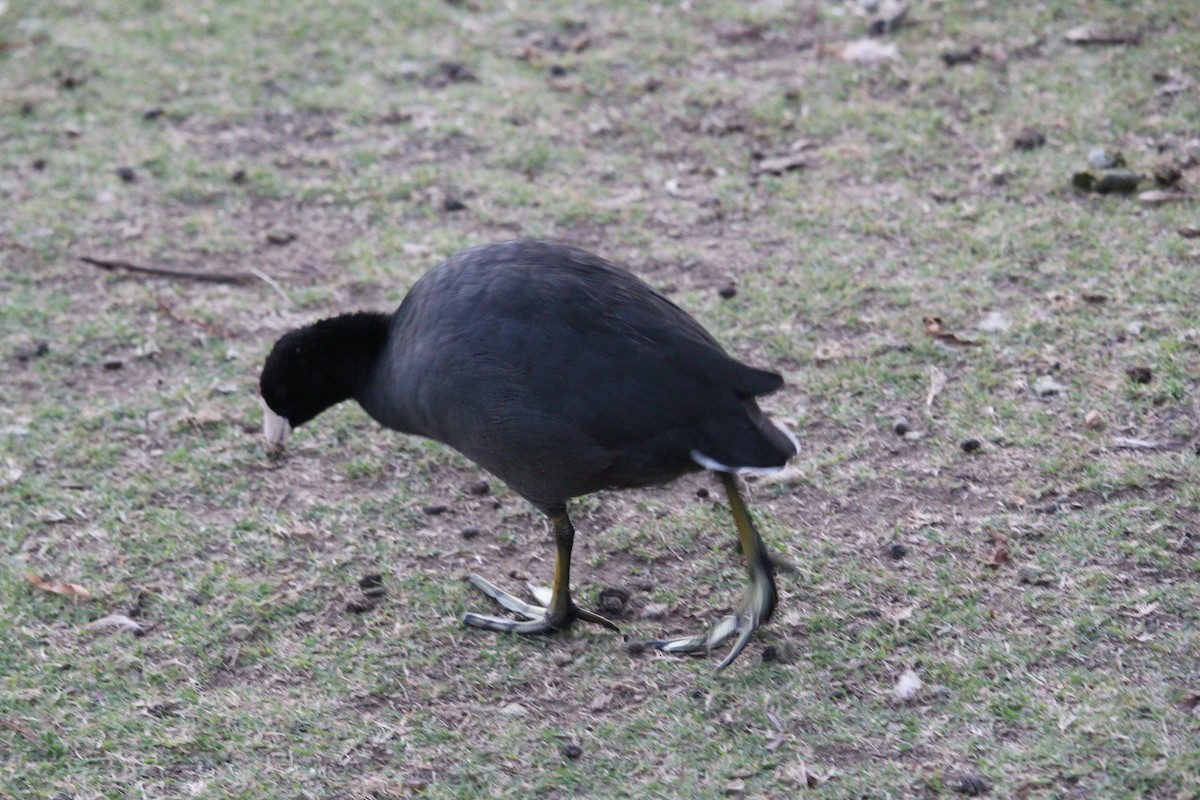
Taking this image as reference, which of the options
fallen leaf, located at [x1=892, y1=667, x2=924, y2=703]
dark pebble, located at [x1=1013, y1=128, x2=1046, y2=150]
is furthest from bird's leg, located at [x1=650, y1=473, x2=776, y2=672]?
dark pebble, located at [x1=1013, y1=128, x2=1046, y2=150]

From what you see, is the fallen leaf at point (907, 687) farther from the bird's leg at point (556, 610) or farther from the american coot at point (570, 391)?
the bird's leg at point (556, 610)

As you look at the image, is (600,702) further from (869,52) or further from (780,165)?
(869,52)

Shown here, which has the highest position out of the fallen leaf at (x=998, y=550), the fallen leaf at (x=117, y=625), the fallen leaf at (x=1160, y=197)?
the fallen leaf at (x=1160, y=197)

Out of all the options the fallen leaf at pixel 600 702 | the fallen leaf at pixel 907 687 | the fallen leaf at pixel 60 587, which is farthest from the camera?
the fallen leaf at pixel 60 587

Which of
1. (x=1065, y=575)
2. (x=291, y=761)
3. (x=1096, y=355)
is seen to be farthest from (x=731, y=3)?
(x=291, y=761)

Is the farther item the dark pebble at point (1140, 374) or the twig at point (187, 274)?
the twig at point (187, 274)

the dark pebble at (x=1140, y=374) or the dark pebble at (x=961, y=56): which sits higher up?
the dark pebble at (x=961, y=56)

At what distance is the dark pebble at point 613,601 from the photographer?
379 centimetres

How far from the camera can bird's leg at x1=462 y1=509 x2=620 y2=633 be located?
12.0 ft

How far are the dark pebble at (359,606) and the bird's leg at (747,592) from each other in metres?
0.92

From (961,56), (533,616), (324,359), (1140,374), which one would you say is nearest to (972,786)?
(533,616)

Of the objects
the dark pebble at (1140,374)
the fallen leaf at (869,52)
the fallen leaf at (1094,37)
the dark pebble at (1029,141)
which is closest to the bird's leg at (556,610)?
the dark pebble at (1140,374)

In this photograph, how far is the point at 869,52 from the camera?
691 centimetres

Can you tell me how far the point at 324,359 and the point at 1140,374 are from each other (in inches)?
110
